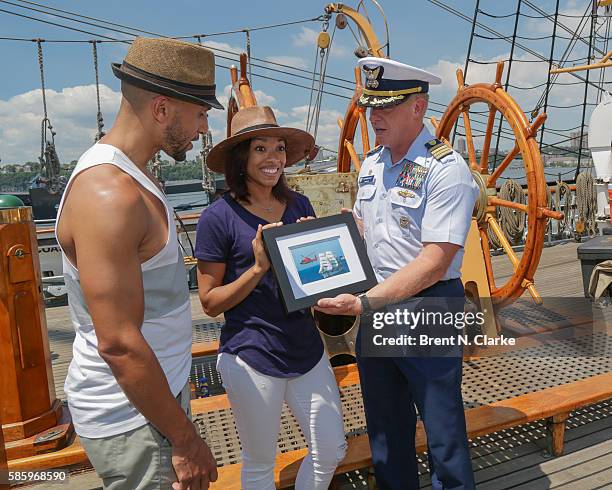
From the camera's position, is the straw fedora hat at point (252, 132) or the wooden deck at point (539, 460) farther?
the wooden deck at point (539, 460)

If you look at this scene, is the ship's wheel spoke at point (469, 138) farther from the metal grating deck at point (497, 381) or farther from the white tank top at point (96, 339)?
the white tank top at point (96, 339)

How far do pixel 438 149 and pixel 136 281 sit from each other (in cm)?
100

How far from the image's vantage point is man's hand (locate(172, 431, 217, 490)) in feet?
3.38

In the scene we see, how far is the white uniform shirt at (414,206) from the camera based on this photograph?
150 cm

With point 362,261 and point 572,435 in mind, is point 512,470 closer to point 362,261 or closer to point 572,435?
point 572,435

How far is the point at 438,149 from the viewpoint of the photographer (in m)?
1.57

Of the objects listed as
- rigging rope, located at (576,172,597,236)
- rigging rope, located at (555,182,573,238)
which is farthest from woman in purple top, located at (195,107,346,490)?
rigging rope, located at (576,172,597,236)

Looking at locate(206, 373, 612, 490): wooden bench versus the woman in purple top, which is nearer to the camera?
the woman in purple top

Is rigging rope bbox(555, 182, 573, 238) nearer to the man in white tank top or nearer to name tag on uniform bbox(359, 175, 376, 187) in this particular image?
name tag on uniform bbox(359, 175, 376, 187)

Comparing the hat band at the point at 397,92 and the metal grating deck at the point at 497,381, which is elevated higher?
the hat band at the point at 397,92

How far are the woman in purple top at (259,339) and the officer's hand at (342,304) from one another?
11 cm

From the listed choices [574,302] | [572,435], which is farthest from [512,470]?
[574,302]

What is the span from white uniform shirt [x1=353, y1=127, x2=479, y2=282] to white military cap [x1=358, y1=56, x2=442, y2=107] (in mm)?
140

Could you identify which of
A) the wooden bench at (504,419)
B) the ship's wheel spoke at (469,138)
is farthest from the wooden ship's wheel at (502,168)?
the wooden bench at (504,419)
